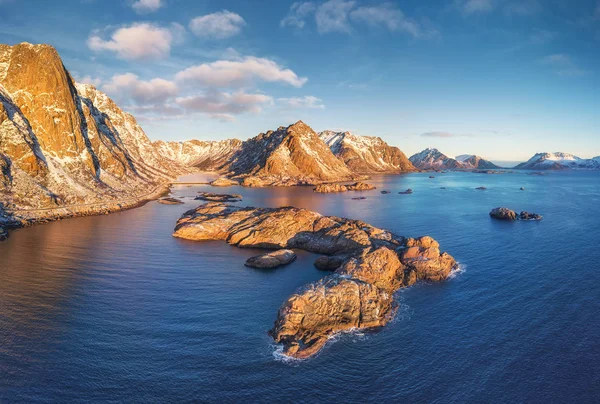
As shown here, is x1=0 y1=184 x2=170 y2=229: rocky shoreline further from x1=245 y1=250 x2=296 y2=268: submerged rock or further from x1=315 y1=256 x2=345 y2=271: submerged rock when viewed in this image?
x1=315 y1=256 x2=345 y2=271: submerged rock

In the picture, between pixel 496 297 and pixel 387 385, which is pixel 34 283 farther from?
pixel 496 297

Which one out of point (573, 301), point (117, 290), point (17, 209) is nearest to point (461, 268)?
point (573, 301)

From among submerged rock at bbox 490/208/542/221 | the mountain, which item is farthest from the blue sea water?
the mountain

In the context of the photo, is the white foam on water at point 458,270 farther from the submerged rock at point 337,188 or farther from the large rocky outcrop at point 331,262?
the submerged rock at point 337,188

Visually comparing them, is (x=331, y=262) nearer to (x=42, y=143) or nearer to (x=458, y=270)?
(x=458, y=270)

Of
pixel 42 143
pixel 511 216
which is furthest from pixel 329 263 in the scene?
pixel 42 143

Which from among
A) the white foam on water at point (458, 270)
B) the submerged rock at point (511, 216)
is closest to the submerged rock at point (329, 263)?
the white foam on water at point (458, 270)
